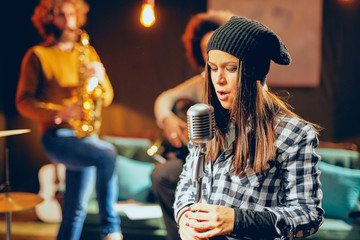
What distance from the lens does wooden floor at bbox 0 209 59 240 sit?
3.39 metres

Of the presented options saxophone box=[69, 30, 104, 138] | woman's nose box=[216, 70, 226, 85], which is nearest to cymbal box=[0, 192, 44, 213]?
saxophone box=[69, 30, 104, 138]

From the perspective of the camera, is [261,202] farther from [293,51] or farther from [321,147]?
[293,51]

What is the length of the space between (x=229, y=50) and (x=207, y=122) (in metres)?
0.33

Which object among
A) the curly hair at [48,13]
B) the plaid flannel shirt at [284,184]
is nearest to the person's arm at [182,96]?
the curly hair at [48,13]

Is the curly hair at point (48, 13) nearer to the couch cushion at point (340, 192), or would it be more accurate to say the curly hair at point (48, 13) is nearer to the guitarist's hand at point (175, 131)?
the guitarist's hand at point (175, 131)

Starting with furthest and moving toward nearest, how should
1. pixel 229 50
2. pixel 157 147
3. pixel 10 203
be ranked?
1. pixel 157 147
2. pixel 10 203
3. pixel 229 50

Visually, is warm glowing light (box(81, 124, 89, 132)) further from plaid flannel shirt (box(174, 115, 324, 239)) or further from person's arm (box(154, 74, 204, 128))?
plaid flannel shirt (box(174, 115, 324, 239))

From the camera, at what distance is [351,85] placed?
3.67m

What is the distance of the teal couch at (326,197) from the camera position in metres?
2.93

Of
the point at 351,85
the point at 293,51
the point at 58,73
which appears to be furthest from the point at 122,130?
the point at 351,85

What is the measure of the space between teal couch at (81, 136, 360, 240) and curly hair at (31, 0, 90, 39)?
1.33 m

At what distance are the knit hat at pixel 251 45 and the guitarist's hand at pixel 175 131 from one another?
1.34 m

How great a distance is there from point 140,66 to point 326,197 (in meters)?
2.11

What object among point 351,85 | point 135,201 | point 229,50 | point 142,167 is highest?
point 229,50
